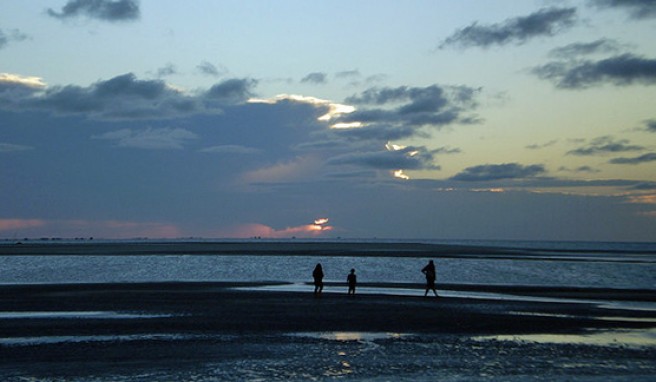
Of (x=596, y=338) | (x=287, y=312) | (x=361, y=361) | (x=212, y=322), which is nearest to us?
(x=361, y=361)

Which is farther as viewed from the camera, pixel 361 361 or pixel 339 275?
pixel 339 275

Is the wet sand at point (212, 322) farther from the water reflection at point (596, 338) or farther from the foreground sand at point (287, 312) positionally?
the water reflection at point (596, 338)

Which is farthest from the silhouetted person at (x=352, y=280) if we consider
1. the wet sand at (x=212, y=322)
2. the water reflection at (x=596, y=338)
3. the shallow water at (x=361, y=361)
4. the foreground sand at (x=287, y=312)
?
the water reflection at (x=596, y=338)

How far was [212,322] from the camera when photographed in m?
29.4

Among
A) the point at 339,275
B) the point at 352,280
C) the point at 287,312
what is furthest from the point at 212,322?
the point at 339,275

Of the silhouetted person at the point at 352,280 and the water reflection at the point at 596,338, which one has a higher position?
the silhouetted person at the point at 352,280

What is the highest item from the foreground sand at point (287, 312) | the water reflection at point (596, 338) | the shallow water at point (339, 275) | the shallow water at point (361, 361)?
the shallow water at point (339, 275)

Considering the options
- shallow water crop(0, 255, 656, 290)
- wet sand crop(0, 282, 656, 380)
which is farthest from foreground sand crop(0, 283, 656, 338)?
shallow water crop(0, 255, 656, 290)

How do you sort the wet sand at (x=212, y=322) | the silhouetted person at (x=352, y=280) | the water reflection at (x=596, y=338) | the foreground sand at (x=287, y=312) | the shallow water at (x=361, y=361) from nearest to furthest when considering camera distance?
1. the shallow water at (x=361, y=361)
2. the wet sand at (x=212, y=322)
3. the water reflection at (x=596, y=338)
4. the foreground sand at (x=287, y=312)
5. the silhouetted person at (x=352, y=280)

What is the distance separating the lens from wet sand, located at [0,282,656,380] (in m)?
21.0

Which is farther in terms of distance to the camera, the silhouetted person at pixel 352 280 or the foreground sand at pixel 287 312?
the silhouetted person at pixel 352 280

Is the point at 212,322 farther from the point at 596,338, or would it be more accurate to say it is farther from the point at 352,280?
the point at 596,338

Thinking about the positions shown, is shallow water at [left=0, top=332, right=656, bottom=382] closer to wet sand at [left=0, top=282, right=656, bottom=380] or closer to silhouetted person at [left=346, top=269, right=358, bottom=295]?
wet sand at [left=0, top=282, right=656, bottom=380]

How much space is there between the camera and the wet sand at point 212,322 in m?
21.0
